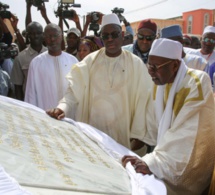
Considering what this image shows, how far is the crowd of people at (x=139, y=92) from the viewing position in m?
2.13

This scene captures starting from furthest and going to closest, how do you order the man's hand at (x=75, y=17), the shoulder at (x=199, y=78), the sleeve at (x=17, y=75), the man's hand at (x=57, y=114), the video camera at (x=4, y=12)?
the man's hand at (x=75, y=17), the video camera at (x=4, y=12), the sleeve at (x=17, y=75), the man's hand at (x=57, y=114), the shoulder at (x=199, y=78)

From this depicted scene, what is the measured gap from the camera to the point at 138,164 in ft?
6.77

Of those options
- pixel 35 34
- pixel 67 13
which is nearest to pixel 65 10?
pixel 67 13

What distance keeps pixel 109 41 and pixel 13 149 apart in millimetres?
1749

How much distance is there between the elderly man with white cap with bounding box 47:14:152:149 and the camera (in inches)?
121

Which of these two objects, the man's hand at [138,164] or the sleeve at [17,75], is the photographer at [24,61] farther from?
the man's hand at [138,164]

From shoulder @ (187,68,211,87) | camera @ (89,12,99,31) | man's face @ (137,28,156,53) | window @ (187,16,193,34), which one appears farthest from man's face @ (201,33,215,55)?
window @ (187,16,193,34)

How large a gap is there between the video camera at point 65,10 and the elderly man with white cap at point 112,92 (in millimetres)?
2873

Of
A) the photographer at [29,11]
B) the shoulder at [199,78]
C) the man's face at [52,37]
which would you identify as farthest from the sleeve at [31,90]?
the shoulder at [199,78]

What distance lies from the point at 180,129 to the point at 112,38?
4.39ft

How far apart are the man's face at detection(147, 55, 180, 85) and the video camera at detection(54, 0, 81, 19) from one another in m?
3.90

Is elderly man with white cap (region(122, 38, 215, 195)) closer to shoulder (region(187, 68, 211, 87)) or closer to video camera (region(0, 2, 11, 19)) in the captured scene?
shoulder (region(187, 68, 211, 87))

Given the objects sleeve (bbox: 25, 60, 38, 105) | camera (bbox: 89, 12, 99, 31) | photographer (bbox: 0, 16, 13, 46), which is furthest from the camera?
camera (bbox: 89, 12, 99, 31)

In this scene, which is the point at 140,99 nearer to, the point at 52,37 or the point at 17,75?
the point at 52,37
